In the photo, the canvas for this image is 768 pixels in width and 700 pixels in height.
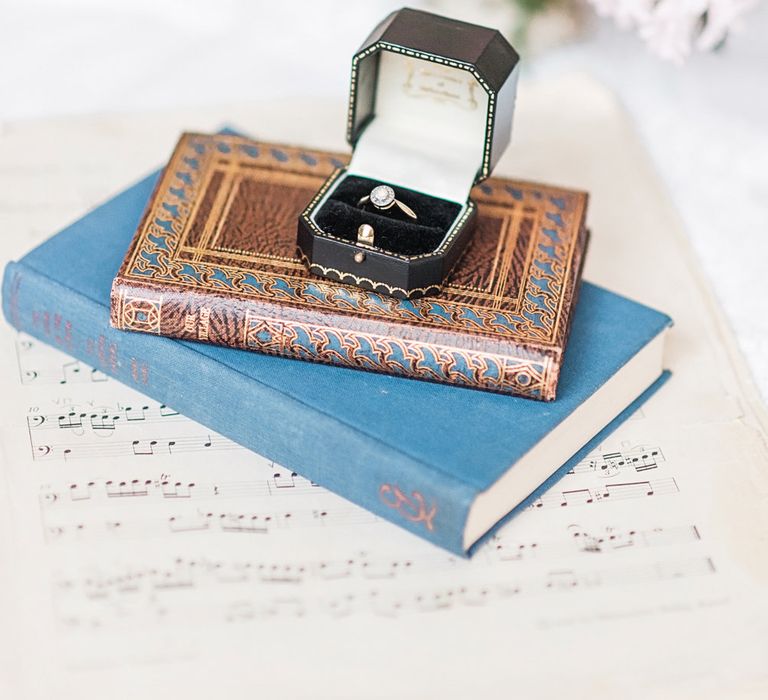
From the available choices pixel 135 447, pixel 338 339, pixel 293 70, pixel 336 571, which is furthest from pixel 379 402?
pixel 293 70

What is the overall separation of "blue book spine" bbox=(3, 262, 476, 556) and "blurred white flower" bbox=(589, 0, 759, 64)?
882mm

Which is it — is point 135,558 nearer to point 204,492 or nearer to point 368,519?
point 204,492

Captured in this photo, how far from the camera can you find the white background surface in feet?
6.64

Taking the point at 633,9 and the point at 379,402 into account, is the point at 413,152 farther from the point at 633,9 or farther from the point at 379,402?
the point at 633,9

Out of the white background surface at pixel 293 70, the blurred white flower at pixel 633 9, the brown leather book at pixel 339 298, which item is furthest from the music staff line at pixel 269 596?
the blurred white flower at pixel 633 9

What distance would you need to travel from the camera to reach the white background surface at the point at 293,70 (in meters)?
2.03

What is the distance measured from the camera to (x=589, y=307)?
154cm

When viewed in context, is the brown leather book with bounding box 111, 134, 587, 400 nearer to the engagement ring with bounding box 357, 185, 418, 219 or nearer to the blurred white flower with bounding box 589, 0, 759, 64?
the engagement ring with bounding box 357, 185, 418, 219

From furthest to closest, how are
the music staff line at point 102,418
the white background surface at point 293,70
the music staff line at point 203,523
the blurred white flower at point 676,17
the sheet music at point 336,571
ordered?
the white background surface at point 293,70
the blurred white flower at point 676,17
the music staff line at point 102,418
the music staff line at point 203,523
the sheet music at point 336,571

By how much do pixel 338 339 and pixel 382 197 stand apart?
0.18 meters

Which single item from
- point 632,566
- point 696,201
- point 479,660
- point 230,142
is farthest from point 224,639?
point 696,201

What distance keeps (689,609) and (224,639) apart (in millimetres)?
475

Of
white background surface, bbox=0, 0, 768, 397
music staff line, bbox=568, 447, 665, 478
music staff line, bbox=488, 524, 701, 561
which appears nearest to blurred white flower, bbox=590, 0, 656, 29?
white background surface, bbox=0, 0, 768, 397

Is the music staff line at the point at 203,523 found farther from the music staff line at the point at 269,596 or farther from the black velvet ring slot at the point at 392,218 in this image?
the black velvet ring slot at the point at 392,218
